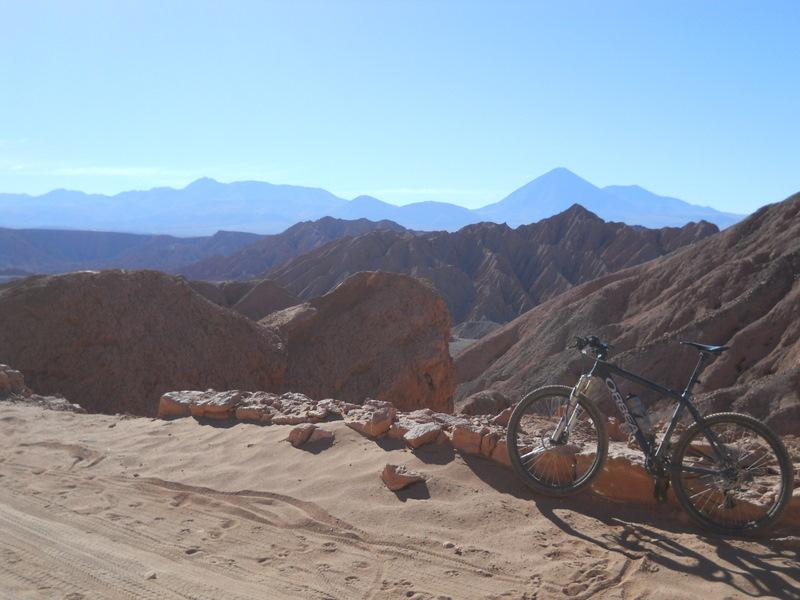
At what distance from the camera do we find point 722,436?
4590mm

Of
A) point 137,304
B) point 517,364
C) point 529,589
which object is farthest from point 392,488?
point 517,364

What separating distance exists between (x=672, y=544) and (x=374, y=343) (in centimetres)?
1074

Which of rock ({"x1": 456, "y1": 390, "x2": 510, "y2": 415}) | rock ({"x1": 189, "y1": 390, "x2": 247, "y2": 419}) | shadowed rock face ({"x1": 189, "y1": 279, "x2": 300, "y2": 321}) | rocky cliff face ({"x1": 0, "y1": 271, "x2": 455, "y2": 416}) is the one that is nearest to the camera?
rock ({"x1": 189, "y1": 390, "x2": 247, "y2": 419})

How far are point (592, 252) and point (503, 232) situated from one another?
35.4 feet

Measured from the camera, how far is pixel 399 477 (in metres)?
4.75

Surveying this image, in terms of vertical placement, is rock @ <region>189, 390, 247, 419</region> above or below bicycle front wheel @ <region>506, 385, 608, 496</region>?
below

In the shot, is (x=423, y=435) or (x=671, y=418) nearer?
(x=671, y=418)

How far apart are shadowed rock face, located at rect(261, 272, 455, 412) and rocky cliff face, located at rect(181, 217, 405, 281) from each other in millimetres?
69888

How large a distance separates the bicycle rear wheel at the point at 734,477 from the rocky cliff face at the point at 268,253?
81248mm

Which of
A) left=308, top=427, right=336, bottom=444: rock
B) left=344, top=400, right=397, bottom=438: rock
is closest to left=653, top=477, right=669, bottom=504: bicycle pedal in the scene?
left=344, top=400, right=397, bottom=438: rock

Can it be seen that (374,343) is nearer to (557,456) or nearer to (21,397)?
(21,397)

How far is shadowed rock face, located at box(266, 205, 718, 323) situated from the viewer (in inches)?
2571

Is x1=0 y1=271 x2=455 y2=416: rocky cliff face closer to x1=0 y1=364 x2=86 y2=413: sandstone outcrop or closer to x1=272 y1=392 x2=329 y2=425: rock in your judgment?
x1=0 y1=364 x2=86 y2=413: sandstone outcrop

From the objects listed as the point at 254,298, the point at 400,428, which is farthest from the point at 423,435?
the point at 254,298
